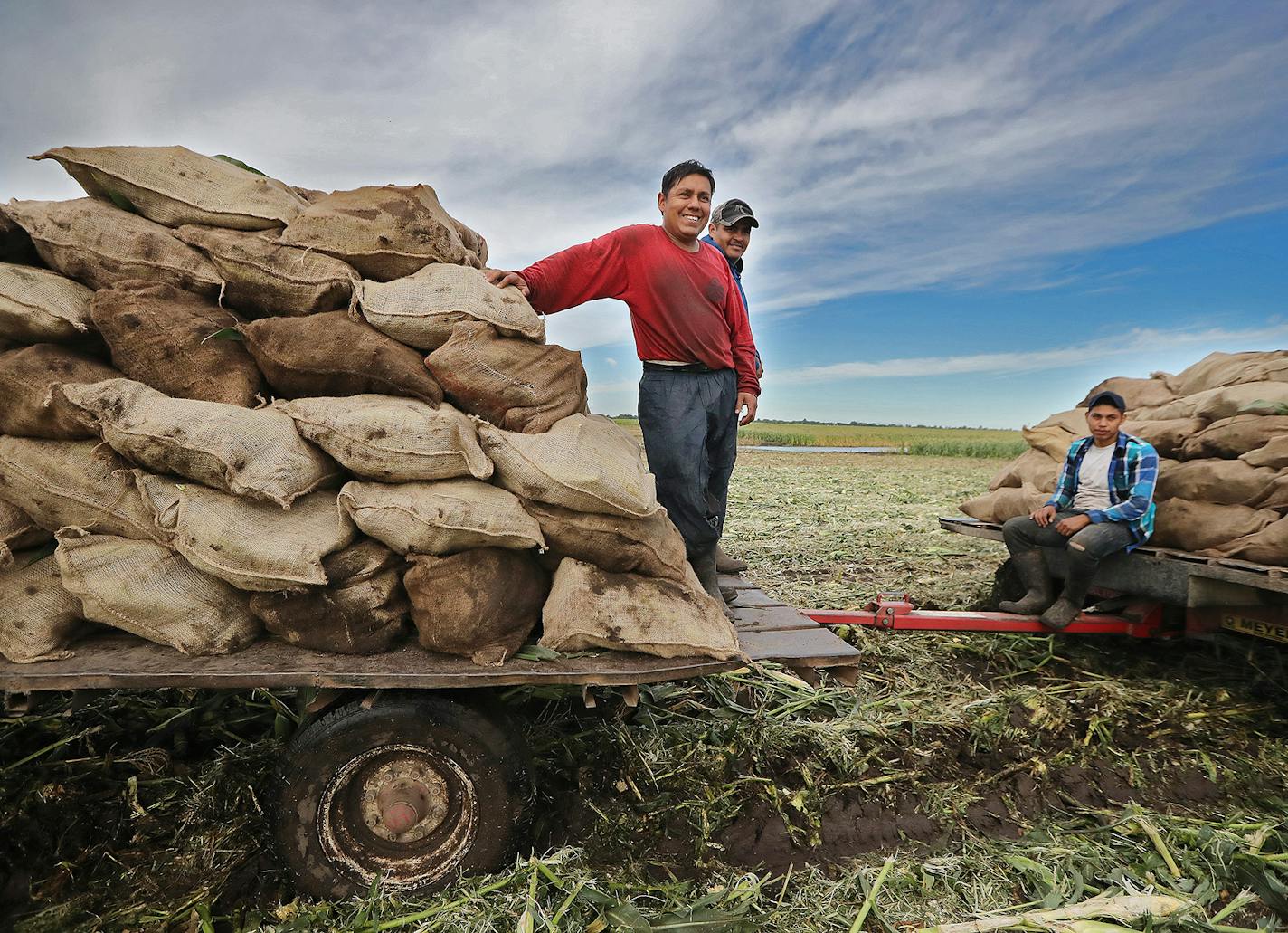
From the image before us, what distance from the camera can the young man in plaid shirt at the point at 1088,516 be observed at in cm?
440

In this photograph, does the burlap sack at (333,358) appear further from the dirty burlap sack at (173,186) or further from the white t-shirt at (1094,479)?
the white t-shirt at (1094,479)

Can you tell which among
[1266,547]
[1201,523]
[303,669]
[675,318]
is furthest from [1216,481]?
[303,669]

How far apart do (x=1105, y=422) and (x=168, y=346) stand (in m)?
5.19

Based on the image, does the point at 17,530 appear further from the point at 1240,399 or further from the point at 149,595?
the point at 1240,399

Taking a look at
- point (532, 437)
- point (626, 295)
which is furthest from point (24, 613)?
point (626, 295)

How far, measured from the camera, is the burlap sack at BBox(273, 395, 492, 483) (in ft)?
8.25

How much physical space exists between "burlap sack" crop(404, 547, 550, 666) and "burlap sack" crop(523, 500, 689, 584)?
0.73ft

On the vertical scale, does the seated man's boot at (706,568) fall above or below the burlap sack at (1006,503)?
below

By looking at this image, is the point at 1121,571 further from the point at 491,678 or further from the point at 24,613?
the point at 24,613

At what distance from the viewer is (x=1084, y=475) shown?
4797 millimetres

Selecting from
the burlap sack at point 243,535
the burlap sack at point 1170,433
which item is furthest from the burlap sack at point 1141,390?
the burlap sack at point 243,535

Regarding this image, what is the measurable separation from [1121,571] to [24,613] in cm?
555

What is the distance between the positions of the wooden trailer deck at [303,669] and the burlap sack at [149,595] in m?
0.08

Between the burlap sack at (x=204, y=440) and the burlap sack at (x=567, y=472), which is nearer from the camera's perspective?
the burlap sack at (x=204, y=440)
